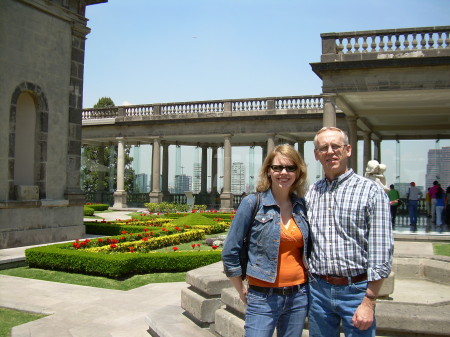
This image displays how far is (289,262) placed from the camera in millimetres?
3322

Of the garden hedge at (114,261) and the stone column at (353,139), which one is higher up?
the stone column at (353,139)

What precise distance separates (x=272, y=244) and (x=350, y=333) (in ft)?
2.52

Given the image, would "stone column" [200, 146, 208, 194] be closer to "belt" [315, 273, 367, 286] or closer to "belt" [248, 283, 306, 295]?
"belt" [248, 283, 306, 295]

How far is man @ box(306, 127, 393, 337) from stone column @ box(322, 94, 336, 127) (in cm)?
1294

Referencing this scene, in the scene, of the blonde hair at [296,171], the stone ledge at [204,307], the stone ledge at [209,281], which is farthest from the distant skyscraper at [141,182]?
the blonde hair at [296,171]

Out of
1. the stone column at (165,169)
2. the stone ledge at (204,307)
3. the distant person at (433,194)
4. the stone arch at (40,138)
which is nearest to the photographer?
the stone ledge at (204,307)

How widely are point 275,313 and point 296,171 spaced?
1.02 meters

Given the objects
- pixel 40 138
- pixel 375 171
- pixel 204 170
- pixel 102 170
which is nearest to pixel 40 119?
pixel 40 138

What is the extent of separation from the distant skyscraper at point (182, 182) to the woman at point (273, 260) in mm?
32712

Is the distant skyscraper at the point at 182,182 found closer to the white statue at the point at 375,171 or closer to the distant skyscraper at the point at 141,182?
the distant skyscraper at the point at 141,182

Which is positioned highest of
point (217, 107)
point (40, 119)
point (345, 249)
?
point (217, 107)

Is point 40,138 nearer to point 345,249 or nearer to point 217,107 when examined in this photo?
point 345,249

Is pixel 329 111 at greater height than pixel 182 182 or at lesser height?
greater

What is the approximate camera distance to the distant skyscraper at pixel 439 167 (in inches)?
973
